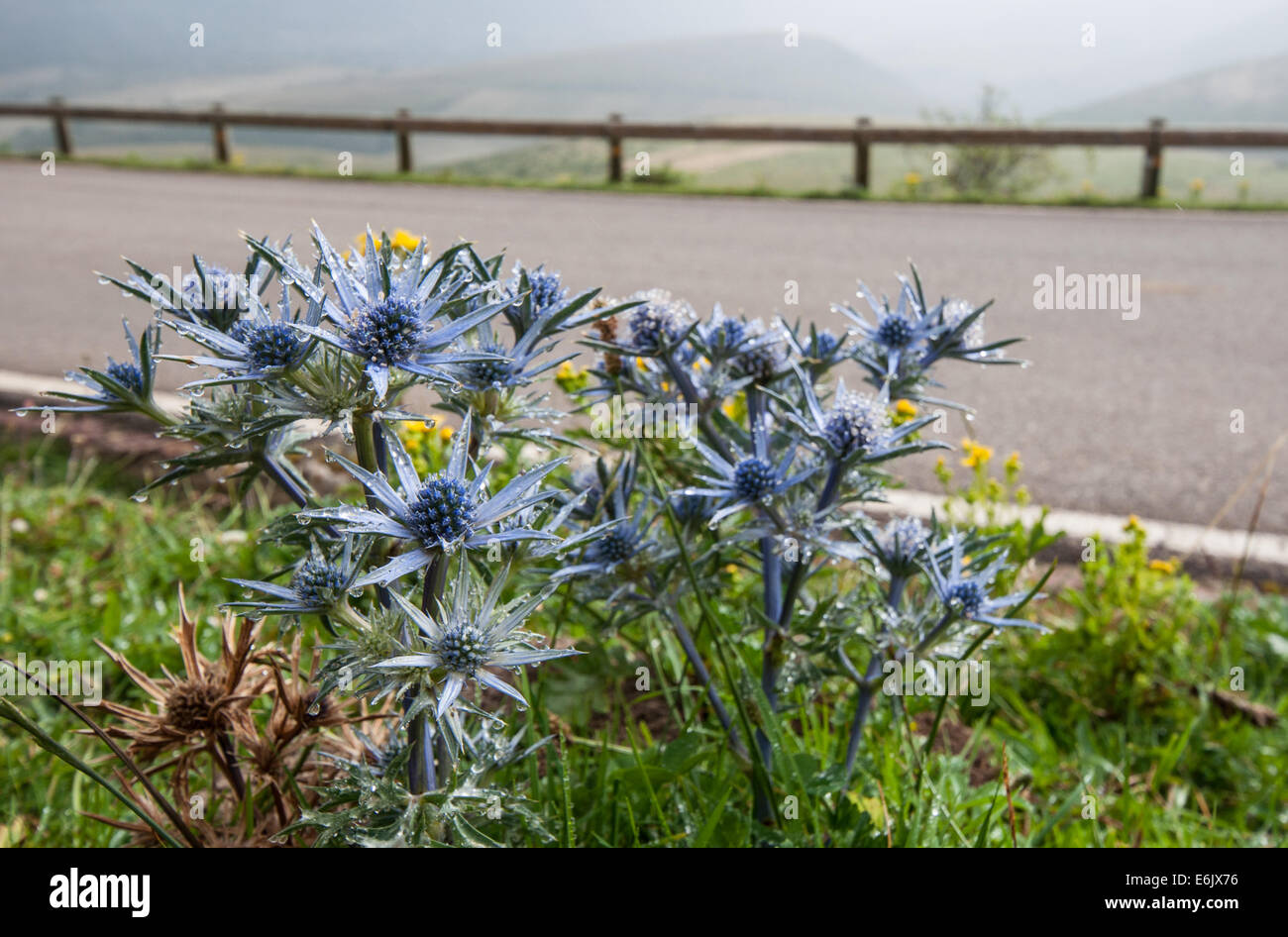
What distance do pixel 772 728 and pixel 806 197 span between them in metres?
11.0

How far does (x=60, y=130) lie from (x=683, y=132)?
1105 centimetres

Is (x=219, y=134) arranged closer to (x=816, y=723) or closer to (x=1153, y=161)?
(x=1153, y=161)

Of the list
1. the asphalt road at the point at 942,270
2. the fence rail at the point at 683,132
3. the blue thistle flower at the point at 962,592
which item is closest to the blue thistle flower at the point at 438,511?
the blue thistle flower at the point at 962,592

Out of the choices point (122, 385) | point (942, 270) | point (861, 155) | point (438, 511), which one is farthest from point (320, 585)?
point (861, 155)

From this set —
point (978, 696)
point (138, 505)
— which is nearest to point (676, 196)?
point (138, 505)

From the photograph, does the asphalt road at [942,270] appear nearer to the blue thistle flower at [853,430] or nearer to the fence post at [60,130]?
the blue thistle flower at [853,430]

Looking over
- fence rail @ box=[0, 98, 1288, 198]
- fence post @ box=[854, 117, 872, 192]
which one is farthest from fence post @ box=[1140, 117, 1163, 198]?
fence post @ box=[854, 117, 872, 192]

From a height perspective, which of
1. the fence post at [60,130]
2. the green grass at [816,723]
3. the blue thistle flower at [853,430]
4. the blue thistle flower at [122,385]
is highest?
the fence post at [60,130]

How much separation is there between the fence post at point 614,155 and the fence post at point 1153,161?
20.8 ft

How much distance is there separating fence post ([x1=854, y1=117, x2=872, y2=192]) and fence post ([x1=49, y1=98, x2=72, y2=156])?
13.2 metres

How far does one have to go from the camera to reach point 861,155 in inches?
514

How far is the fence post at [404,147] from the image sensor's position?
1511 centimetres

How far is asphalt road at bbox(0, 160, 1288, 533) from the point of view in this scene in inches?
181
